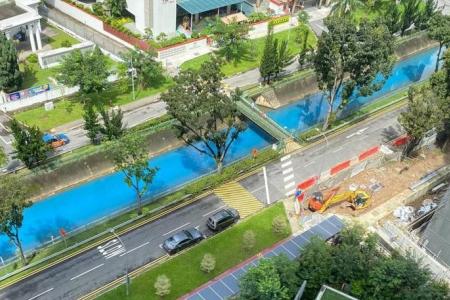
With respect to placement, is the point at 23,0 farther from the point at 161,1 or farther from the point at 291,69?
the point at 291,69

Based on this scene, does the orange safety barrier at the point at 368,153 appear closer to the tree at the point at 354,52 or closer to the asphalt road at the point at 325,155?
the asphalt road at the point at 325,155

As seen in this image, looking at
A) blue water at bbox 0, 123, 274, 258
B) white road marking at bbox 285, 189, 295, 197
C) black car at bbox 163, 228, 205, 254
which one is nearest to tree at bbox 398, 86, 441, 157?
white road marking at bbox 285, 189, 295, 197

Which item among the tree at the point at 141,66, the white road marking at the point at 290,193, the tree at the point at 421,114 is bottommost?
the white road marking at the point at 290,193

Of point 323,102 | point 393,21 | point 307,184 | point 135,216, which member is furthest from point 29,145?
point 393,21

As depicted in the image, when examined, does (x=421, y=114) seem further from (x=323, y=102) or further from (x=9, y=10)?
(x=9, y=10)

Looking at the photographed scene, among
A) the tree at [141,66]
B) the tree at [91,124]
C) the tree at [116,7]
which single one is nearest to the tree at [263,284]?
the tree at [91,124]

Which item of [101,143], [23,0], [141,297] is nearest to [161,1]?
[23,0]

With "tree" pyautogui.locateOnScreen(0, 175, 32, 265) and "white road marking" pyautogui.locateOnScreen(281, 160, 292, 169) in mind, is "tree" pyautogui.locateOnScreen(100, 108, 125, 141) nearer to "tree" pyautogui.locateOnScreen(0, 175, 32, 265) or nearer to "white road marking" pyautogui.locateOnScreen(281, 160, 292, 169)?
"tree" pyautogui.locateOnScreen(0, 175, 32, 265)

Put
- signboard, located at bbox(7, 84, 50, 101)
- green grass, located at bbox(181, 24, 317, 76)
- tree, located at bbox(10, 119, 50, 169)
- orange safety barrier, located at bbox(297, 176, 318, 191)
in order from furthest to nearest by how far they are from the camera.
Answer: green grass, located at bbox(181, 24, 317, 76), signboard, located at bbox(7, 84, 50, 101), orange safety barrier, located at bbox(297, 176, 318, 191), tree, located at bbox(10, 119, 50, 169)
